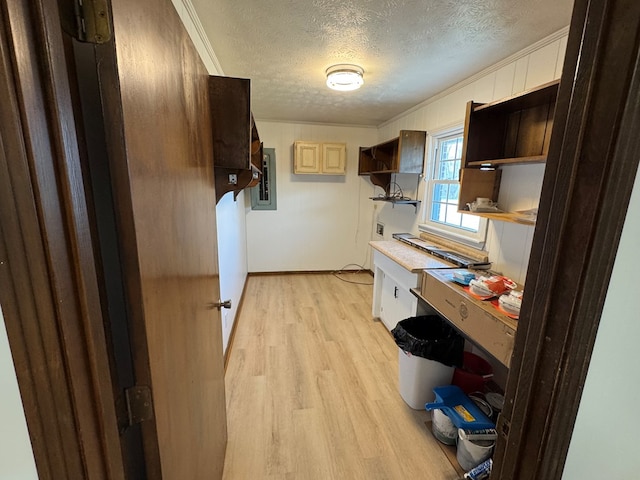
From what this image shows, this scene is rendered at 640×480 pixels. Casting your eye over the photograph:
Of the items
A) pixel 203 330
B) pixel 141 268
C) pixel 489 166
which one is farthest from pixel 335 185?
pixel 141 268

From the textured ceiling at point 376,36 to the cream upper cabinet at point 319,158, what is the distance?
4.15ft

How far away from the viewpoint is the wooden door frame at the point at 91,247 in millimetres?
387

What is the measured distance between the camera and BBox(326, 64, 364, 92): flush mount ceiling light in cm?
213

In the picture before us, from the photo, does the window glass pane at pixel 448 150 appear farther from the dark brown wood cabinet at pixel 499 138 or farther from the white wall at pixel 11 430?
the white wall at pixel 11 430

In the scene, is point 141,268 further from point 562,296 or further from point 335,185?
point 335,185

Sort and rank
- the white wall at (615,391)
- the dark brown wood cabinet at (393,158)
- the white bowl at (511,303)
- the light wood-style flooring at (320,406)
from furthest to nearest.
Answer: the dark brown wood cabinet at (393,158) → the light wood-style flooring at (320,406) → the white bowl at (511,303) → the white wall at (615,391)

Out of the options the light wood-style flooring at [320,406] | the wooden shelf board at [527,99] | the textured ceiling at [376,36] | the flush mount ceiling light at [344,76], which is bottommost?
the light wood-style flooring at [320,406]

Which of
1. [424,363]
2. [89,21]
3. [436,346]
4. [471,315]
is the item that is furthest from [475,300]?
[89,21]

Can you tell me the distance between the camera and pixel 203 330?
3.58 ft

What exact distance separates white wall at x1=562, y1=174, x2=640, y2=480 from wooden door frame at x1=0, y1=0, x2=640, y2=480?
0.02 m

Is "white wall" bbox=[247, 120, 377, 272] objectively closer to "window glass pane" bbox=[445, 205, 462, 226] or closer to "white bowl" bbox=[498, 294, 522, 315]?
"window glass pane" bbox=[445, 205, 462, 226]

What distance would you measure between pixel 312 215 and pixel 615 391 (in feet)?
13.0

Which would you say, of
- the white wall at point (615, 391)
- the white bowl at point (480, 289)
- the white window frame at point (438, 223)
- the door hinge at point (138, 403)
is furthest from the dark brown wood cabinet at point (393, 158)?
the door hinge at point (138, 403)

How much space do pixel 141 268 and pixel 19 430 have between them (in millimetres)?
302
